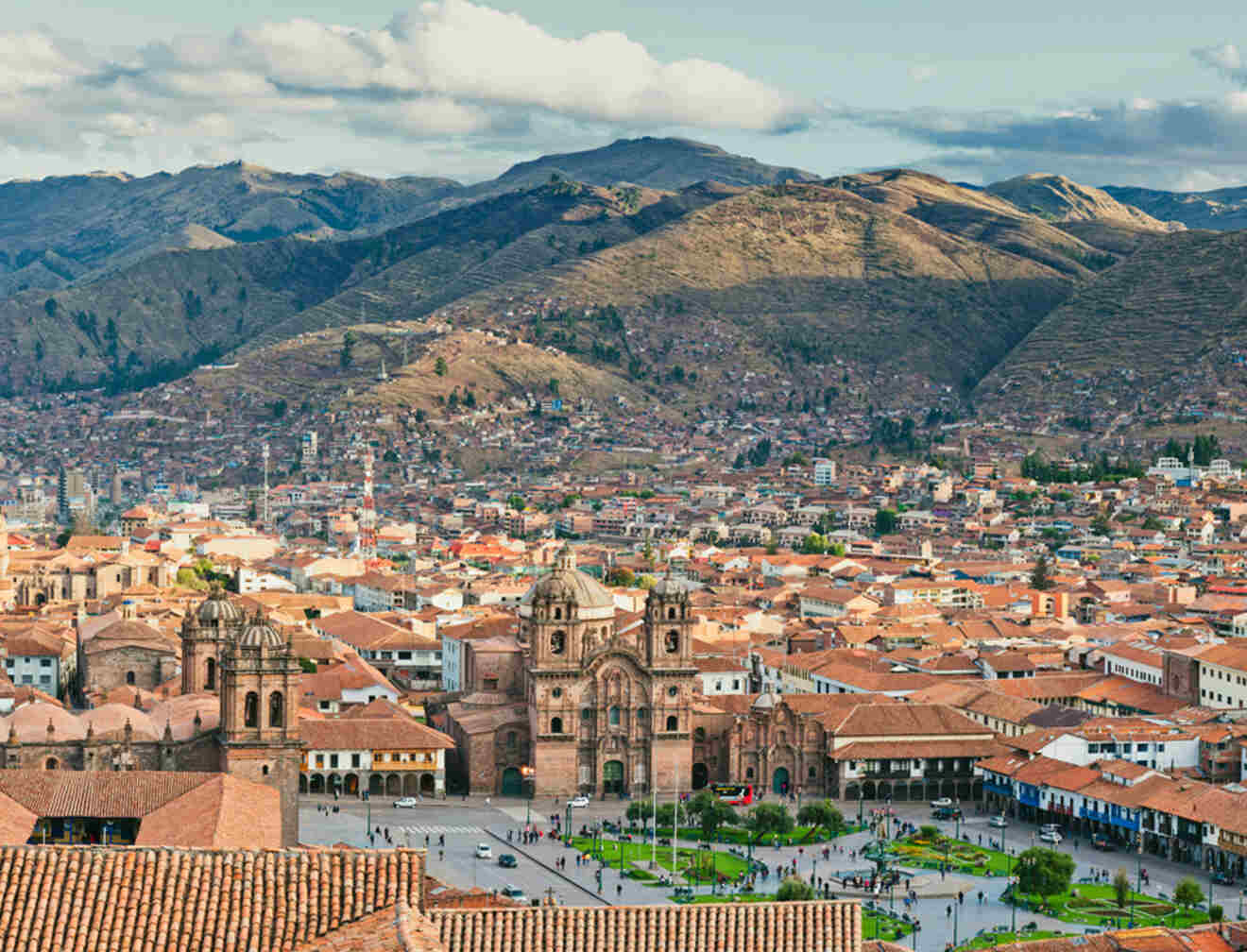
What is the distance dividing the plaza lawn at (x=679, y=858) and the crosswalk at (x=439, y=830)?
11.5 feet

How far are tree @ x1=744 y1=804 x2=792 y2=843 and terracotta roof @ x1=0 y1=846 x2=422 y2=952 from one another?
48326mm

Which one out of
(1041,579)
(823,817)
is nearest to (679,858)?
(823,817)

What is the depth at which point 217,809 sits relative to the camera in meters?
50.5

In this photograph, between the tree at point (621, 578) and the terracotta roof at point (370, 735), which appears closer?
the terracotta roof at point (370, 735)

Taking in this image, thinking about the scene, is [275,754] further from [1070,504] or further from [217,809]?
[1070,504]

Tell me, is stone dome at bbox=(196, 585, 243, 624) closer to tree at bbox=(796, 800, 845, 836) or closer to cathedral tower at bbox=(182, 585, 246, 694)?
cathedral tower at bbox=(182, 585, 246, 694)

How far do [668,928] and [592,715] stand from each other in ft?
174

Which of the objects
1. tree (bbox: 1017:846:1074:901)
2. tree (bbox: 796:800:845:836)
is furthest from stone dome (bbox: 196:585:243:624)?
tree (bbox: 1017:846:1074:901)

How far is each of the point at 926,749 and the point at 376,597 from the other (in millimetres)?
62418

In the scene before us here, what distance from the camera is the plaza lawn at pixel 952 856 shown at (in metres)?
65.8

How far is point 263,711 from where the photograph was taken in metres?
60.8

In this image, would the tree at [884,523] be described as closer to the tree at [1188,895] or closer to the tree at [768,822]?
the tree at [768,822]

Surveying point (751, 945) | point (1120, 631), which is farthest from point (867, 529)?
point (751, 945)

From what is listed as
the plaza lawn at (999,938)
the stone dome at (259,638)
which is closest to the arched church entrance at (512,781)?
Answer: the stone dome at (259,638)
